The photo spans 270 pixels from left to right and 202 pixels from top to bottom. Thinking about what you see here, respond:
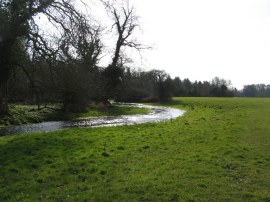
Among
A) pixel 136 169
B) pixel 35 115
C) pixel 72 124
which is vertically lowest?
pixel 136 169

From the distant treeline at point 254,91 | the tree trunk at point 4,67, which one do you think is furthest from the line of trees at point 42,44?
the distant treeline at point 254,91

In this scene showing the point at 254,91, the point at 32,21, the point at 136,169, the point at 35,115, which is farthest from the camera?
the point at 254,91

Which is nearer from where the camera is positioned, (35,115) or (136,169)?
(136,169)

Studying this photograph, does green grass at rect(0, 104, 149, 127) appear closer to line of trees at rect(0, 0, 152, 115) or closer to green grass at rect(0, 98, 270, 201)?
line of trees at rect(0, 0, 152, 115)

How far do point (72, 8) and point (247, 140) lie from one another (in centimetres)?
1332

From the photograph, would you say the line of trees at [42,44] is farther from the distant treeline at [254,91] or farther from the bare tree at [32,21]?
the distant treeline at [254,91]

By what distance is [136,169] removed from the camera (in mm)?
10578

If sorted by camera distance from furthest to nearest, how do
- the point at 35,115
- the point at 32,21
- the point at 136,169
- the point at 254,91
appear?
the point at 254,91 < the point at 35,115 < the point at 32,21 < the point at 136,169

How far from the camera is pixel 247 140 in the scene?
16.1m

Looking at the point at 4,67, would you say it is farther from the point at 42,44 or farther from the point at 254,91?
the point at 254,91

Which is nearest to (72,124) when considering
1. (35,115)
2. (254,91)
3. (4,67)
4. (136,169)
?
(35,115)

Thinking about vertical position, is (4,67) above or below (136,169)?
above

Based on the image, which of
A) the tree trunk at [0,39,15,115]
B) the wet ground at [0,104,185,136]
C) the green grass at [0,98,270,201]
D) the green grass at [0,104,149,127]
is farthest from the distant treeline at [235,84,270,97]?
the green grass at [0,98,270,201]

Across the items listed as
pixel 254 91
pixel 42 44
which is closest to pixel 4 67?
pixel 42 44
